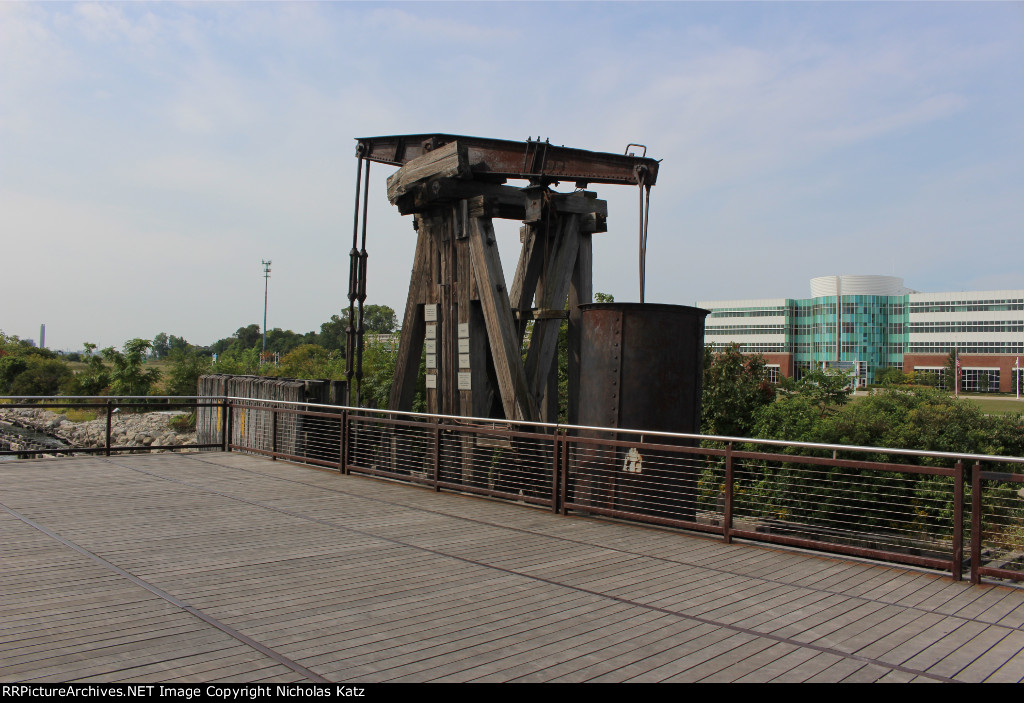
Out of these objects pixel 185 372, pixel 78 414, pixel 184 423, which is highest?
pixel 185 372

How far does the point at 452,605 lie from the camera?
4.95 metres

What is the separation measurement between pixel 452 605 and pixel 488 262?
21.7 ft

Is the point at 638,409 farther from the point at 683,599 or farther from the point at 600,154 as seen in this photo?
the point at 600,154

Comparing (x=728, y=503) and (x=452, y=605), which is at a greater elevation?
(x=728, y=503)

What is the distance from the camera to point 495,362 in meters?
11.0

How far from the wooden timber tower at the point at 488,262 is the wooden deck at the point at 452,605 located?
12.0 ft

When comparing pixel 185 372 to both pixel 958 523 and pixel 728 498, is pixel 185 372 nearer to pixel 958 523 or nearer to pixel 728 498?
pixel 728 498

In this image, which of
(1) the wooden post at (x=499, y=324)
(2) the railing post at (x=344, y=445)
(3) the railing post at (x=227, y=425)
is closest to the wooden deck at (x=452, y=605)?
(1) the wooden post at (x=499, y=324)

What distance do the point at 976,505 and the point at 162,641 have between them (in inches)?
202

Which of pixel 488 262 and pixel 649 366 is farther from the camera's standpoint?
pixel 488 262

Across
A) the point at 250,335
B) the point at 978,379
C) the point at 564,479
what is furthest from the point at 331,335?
the point at 564,479

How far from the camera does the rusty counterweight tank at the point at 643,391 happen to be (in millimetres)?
8211
